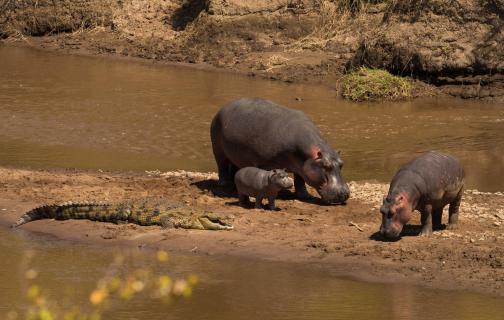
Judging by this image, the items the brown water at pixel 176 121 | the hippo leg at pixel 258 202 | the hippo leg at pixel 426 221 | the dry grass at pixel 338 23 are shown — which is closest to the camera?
the hippo leg at pixel 426 221

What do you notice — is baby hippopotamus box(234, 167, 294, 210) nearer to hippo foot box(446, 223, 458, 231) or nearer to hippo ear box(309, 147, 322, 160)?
hippo ear box(309, 147, 322, 160)

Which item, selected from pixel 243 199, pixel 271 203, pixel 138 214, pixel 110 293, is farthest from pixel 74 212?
pixel 110 293

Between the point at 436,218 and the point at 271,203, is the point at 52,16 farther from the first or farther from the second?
the point at 436,218

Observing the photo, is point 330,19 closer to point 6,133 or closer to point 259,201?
point 6,133

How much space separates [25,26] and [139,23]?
336cm

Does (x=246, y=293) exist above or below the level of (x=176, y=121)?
above

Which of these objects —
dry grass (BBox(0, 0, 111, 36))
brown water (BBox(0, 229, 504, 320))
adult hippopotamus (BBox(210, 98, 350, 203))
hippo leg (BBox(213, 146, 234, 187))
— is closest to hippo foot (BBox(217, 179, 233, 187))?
hippo leg (BBox(213, 146, 234, 187))

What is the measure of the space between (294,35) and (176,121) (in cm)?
712

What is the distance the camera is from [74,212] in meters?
11.5

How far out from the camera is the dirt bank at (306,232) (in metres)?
9.34

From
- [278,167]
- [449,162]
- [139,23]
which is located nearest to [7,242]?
[278,167]

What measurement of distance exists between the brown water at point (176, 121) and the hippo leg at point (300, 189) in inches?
63.2

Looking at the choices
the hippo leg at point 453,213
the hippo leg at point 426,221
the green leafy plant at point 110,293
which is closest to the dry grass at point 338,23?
the hippo leg at point 453,213

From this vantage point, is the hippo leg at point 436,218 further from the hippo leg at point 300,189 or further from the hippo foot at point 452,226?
the hippo leg at point 300,189
